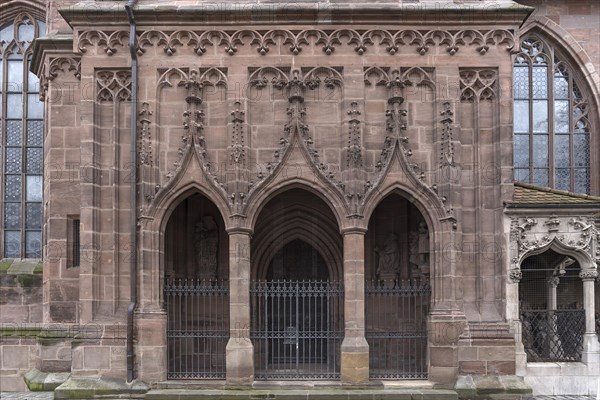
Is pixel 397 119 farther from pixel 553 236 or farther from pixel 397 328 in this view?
pixel 397 328

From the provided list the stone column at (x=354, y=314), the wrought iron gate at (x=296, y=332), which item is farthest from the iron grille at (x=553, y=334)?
the wrought iron gate at (x=296, y=332)

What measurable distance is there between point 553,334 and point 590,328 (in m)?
0.71

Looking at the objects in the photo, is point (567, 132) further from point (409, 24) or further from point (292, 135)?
point (292, 135)

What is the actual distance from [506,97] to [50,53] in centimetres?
858

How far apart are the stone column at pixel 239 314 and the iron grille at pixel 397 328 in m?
A: 2.22

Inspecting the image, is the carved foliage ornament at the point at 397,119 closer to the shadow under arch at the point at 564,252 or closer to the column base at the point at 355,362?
the shadow under arch at the point at 564,252

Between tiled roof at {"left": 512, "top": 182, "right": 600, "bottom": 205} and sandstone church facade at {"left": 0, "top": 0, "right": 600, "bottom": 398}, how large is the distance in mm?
53

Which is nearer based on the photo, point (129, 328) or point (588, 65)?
point (129, 328)

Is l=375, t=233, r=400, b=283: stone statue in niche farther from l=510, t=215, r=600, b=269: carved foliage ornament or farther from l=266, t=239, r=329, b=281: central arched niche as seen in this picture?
l=510, t=215, r=600, b=269: carved foliage ornament

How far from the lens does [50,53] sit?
13.9 meters

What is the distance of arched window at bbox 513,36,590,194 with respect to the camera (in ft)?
54.8

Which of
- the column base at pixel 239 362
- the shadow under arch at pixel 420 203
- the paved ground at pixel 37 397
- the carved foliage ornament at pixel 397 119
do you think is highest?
the carved foliage ornament at pixel 397 119

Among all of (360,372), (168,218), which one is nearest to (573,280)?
(360,372)

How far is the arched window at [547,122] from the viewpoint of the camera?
54.8 feet
